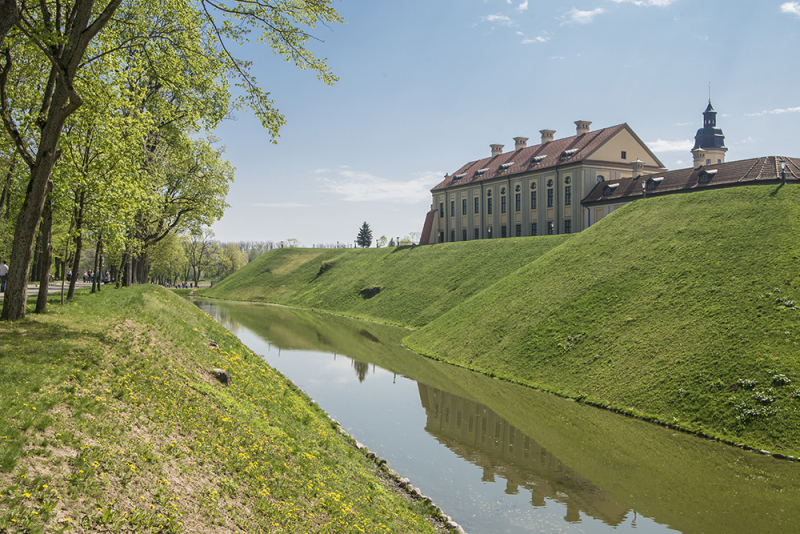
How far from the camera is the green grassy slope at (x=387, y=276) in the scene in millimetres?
54688

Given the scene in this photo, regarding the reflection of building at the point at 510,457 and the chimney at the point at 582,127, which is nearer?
the reflection of building at the point at 510,457

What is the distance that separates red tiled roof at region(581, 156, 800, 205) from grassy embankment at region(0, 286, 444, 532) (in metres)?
43.2

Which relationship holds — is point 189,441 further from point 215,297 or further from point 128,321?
point 215,297

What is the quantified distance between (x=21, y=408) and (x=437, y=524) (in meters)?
9.09

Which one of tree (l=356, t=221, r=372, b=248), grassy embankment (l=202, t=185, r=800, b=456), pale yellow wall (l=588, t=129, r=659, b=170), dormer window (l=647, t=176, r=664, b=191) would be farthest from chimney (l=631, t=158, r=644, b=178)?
tree (l=356, t=221, r=372, b=248)

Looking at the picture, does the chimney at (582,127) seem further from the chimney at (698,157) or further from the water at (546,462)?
the water at (546,462)

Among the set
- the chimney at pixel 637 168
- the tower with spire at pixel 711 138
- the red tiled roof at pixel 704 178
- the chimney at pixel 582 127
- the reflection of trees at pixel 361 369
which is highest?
the tower with spire at pixel 711 138

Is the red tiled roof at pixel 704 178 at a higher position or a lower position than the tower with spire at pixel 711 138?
lower

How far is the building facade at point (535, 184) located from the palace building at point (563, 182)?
0.12m

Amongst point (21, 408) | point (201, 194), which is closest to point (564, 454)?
point (21, 408)

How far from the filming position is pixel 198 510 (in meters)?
8.27

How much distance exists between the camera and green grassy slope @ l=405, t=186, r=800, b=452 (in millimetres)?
19906

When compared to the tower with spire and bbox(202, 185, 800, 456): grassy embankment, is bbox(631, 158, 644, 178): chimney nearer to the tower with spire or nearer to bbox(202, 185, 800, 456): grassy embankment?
bbox(202, 185, 800, 456): grassy embankment

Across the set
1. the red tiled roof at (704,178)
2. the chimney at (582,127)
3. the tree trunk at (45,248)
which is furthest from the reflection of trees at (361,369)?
the chimney at (582,127)
